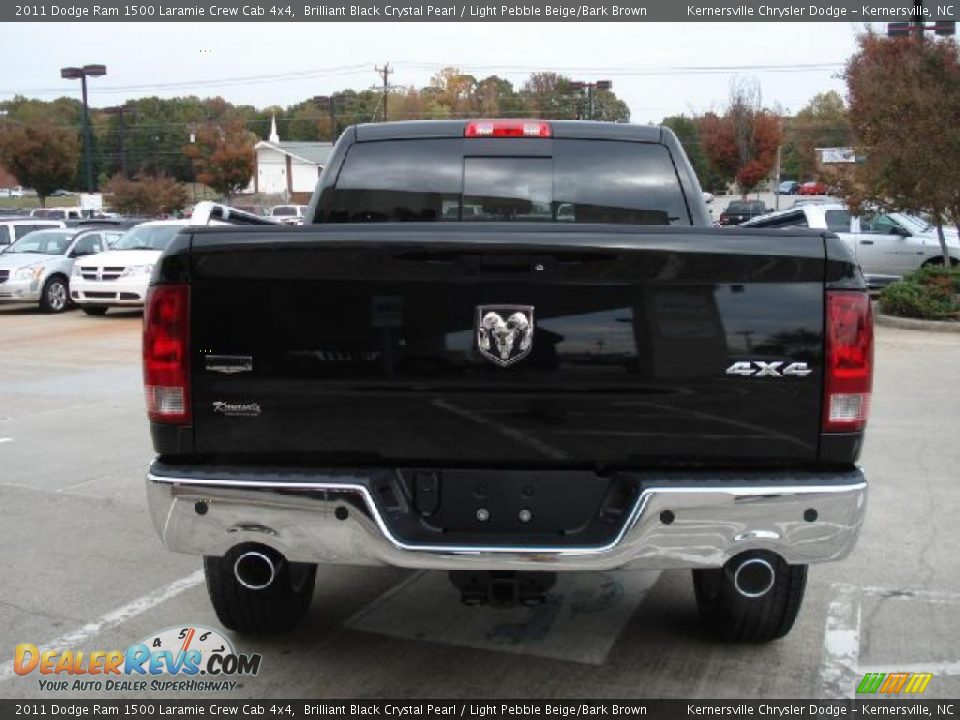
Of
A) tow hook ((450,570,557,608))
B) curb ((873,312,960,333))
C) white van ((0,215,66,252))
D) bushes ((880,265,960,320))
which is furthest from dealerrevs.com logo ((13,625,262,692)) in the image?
white van ((0,215,66,252))

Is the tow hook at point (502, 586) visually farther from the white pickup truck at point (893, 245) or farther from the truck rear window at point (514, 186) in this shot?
the white pickup truck at point (893, 245)

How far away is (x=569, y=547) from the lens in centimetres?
328

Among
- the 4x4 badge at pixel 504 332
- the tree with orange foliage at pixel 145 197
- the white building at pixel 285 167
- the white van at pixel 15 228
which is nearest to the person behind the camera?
the 4x4 badge at pixel 504 332

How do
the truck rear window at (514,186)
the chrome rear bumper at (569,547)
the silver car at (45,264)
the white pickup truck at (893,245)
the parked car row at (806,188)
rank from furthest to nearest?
the silver car at (45,264) → the white pickup truck at (893,245) → the parked car row at (806,188) → the truck rear window at (514,186) → the chrome rear bumper at (569,547)

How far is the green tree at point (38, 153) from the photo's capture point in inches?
2119

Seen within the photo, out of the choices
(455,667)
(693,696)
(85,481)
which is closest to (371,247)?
(455,667)

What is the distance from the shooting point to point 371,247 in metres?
3.40

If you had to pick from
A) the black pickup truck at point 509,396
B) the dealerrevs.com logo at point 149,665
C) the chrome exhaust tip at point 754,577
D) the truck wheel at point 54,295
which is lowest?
the truck wheel at point 54,295

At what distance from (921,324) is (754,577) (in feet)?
43.7

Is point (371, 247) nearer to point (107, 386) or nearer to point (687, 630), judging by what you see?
point (687, 630)

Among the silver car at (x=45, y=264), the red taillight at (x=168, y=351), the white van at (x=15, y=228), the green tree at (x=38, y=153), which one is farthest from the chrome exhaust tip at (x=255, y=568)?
the green tree at (x=38, y=153)

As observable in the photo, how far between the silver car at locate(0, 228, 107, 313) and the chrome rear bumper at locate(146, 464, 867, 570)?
701 inches

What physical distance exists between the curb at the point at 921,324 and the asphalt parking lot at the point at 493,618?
8882 millimetres

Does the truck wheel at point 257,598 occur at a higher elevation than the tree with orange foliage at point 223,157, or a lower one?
lower
